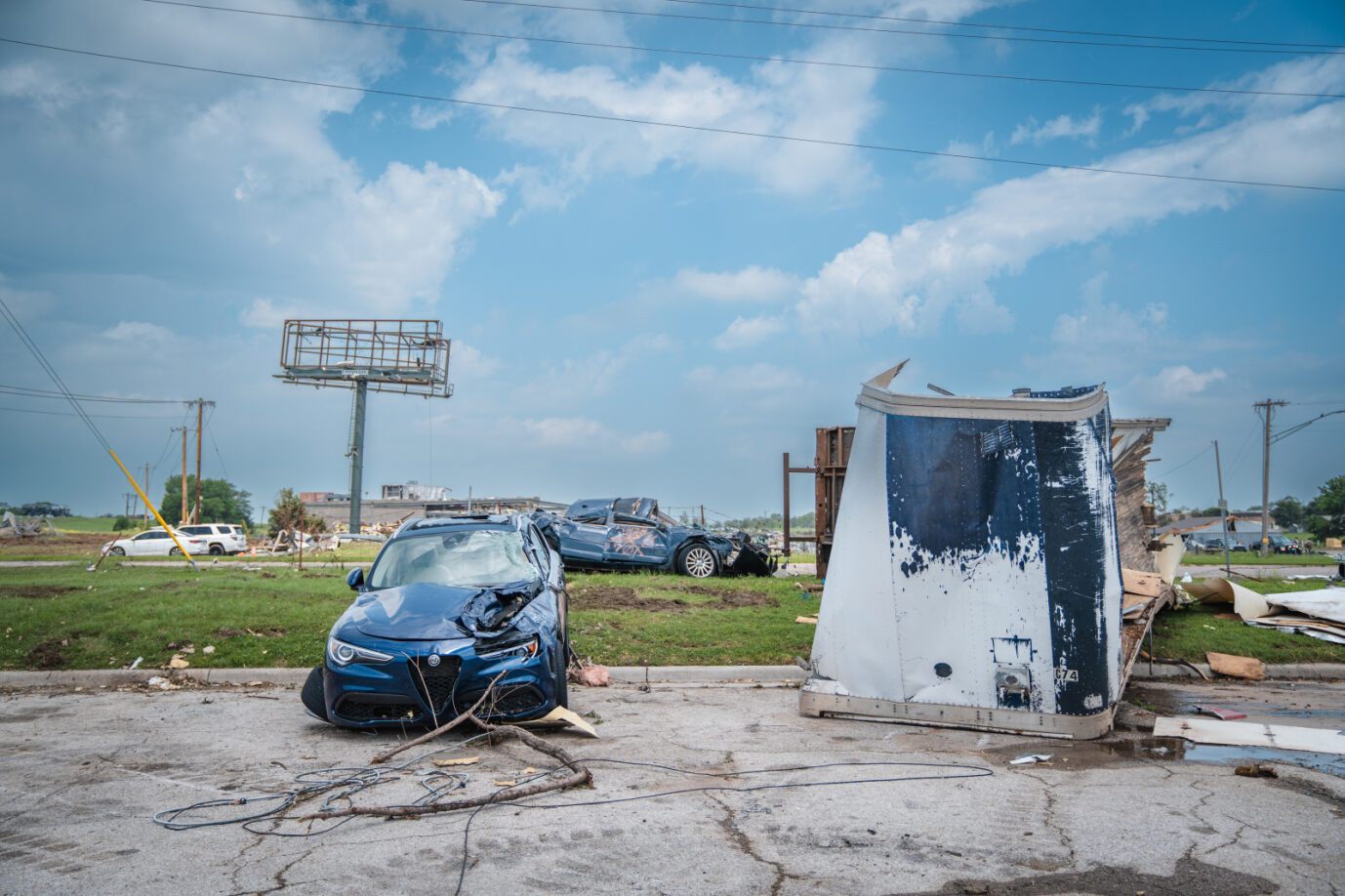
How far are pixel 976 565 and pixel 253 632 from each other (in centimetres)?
832

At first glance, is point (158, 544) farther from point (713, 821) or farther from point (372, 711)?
point (713, 821)

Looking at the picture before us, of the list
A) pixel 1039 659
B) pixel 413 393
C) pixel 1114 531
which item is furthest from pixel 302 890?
pixel 413 393

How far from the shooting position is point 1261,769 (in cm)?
503

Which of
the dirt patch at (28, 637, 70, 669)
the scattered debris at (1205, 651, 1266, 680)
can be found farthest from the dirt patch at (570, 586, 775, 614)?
the dirt patch at (28, 637, 70, 669)

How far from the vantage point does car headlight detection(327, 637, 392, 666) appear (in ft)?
19.8

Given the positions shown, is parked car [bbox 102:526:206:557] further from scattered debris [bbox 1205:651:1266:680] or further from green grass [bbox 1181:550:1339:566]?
green grass [bbox 1181:550:1339:566]

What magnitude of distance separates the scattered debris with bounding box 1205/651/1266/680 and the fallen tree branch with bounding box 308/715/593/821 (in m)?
7.53

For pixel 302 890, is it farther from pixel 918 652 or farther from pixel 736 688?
pixel 736 688

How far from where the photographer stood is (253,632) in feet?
32.3

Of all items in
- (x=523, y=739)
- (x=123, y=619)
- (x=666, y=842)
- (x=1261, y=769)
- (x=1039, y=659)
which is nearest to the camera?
(x=666, y=842)

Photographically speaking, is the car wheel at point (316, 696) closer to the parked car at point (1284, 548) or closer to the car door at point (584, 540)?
the car door at point (584, 540)

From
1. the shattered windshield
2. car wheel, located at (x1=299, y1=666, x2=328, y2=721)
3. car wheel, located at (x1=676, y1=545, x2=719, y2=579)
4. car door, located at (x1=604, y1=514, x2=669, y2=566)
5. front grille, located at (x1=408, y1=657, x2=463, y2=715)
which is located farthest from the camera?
car door, located at (x1=604, y1=514, x2=669, y2=566)

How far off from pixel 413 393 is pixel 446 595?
41.1 metres

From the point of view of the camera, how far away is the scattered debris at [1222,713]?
22.5 feet
